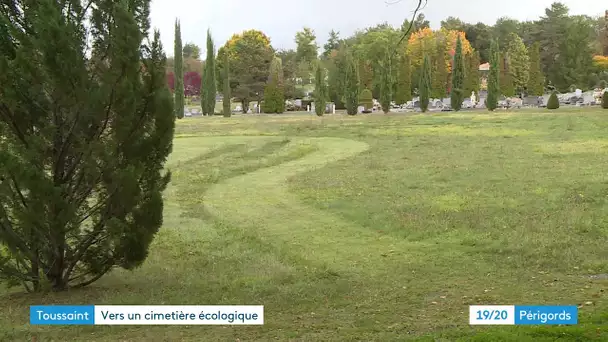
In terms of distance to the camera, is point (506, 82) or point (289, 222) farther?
point (506, 82)

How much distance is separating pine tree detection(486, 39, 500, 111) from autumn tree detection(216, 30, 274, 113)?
2463 centimetres

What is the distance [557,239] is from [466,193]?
3987mm

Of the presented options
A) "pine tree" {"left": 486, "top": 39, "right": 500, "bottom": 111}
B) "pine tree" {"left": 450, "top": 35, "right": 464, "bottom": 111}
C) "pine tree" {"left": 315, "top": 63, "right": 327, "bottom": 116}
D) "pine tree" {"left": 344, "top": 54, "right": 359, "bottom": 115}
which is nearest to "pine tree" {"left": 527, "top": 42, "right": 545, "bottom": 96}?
"pine tree" {"left": 486, "top": 39, "right": 500, "bottom": 111}

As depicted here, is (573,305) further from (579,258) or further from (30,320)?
(30,320)

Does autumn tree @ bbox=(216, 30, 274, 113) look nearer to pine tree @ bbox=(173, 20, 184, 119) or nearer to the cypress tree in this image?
pine tree @ bbox=(173, 20, 184, 119)

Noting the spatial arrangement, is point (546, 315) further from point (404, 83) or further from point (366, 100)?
point (404, 83)

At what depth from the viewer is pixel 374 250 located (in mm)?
7977

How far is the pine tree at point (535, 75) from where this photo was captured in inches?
1850

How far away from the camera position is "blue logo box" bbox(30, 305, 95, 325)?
5176 millimetres

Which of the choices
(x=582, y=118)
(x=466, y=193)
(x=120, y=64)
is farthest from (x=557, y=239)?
(x=582, y=118)

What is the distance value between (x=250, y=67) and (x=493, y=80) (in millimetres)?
26825

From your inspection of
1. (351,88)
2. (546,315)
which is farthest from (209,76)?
(546,315)

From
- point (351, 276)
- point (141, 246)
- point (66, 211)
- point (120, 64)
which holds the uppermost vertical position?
point (120, 64)

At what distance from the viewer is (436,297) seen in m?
5.65
